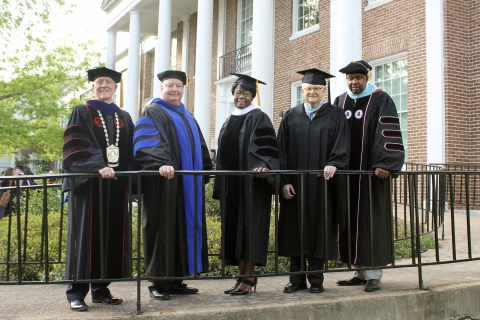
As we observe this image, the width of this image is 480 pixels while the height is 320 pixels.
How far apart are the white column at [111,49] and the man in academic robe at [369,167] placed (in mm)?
17187

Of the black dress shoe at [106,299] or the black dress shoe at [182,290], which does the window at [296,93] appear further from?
the black dress shoe at [106,299]

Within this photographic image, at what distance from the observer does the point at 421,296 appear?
4.00m

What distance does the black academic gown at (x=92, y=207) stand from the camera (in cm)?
371

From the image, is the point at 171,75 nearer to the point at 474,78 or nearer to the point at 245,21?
the point at 474,78

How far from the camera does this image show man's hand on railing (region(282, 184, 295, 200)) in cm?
411

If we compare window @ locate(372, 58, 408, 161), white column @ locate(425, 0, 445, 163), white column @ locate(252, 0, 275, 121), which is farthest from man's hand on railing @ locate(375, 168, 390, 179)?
window @ locate(372, 58, 408, 161)

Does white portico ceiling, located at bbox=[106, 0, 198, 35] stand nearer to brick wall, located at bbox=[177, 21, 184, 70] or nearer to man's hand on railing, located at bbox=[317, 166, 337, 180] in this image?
brick wall, located at bbox=[177, 21, 184, 70]

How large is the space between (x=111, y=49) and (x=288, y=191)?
19229 mm

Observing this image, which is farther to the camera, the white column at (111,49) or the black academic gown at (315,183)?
the white column at (111,49)

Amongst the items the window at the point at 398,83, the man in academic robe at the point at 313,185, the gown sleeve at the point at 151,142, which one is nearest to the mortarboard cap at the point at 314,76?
the man in academic robe at the point at 313,185

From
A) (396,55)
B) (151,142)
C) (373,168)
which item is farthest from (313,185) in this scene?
(396,55)

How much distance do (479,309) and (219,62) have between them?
14.9 m

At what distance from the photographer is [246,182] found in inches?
165

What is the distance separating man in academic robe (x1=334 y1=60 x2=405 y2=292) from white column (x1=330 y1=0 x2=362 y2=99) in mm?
4126
